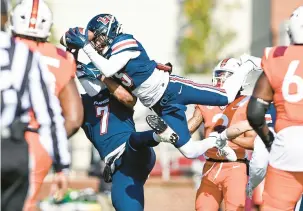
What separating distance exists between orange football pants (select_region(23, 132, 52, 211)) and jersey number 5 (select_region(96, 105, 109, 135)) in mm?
2146

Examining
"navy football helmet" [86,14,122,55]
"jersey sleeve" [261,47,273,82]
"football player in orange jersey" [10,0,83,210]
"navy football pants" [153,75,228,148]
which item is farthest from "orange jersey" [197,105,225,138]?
"football player in orange jersey" [10,0,83,210]

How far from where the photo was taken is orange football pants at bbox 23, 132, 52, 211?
258 inches

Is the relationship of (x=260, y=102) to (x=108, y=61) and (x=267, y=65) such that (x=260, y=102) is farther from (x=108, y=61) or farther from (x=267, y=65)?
(x=108, y=61)

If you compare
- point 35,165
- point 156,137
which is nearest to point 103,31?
point 156,137

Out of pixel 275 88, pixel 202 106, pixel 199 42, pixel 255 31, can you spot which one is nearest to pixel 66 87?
pixel 275 88

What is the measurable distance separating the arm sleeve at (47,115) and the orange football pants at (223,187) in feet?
8.22

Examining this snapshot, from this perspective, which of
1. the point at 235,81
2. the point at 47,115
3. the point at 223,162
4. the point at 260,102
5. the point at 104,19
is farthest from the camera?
the point at 223,162

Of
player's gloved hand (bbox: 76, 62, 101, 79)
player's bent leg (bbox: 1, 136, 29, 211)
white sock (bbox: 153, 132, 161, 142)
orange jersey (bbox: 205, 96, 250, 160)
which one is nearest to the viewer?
player's bent leg (bbox: 1, 136, 29, 211)

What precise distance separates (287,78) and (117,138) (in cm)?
222

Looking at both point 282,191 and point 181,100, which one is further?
point 181,100

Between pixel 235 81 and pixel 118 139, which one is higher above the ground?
pixel 235 81

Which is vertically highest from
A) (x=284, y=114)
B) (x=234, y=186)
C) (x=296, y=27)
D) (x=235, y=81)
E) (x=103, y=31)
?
(x=296, y=27)

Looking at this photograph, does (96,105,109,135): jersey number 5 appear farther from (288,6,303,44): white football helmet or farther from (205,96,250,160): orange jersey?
(288,6,303,44): white football helmet

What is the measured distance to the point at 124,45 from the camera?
327 inches
